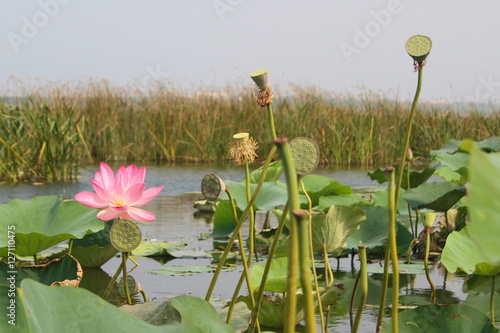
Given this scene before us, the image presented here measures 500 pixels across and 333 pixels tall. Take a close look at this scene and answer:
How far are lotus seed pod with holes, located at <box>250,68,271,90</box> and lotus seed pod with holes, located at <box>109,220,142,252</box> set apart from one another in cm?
32

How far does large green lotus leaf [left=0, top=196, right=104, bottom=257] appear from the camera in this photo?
1.47m

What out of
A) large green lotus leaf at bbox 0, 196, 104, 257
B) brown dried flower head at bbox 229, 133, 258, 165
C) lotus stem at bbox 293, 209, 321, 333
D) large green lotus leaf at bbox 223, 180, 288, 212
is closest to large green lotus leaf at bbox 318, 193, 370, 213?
large green lotus leaf at bbox 223, 180, 288, 212

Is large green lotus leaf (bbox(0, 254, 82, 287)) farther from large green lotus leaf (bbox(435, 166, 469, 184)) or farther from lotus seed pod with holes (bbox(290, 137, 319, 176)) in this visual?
large green lotus leaf (bbox(435, 166, 469, 184))

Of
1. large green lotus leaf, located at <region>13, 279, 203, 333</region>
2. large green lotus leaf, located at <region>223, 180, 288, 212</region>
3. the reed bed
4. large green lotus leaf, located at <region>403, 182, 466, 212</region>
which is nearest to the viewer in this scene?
large green lotus leaf, located at <region>13, 279, 203, 333</region>

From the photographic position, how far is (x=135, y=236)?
3.00 ft

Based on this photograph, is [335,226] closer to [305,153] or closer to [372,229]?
[372,229]

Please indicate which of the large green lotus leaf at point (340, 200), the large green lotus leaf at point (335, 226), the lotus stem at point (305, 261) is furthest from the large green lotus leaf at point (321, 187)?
the lotus stem at point (305, 261)

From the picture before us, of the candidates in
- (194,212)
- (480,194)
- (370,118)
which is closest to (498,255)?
(480,194)

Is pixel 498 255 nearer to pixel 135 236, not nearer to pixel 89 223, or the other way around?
pixel 135 236

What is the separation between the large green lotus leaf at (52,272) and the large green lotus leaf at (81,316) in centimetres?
53

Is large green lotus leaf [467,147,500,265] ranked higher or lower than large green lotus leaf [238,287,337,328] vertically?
higher

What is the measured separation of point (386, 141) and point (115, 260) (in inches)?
247

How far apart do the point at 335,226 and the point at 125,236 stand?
2.82 ft

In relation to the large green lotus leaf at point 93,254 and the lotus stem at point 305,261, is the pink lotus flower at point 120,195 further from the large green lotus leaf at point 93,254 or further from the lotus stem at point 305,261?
the large green lotus leaf at point 93,254
